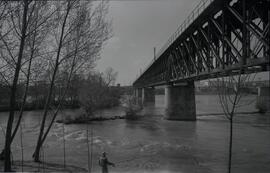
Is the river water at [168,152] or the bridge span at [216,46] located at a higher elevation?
→ the bridge span at [216,46]

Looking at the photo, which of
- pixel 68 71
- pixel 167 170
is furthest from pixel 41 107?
pixel 167 170

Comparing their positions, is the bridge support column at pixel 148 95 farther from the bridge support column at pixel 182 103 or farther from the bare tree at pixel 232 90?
the bare tree at pixel 232 90

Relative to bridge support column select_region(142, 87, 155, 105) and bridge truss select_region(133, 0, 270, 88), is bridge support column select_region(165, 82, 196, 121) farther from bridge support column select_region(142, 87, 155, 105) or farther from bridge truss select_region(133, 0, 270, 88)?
bridge support column select_region(142, 87, 155, 105)

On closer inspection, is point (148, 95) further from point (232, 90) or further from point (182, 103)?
point (232, 90)

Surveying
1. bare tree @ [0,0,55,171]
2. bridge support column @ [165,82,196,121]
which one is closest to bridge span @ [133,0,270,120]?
bridge support column @ [165,82,196,121]

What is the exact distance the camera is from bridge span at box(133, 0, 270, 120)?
17.0m

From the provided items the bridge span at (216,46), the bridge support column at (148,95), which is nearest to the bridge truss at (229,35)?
the bridge span at (216,46)

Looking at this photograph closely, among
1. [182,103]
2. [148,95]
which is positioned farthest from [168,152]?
[148,95]

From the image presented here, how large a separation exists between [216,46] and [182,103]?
21.3 metres

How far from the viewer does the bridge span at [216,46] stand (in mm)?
16984

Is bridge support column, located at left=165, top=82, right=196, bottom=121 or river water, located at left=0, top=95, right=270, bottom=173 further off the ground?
bridge support column, located at left=165, top=82, right=196, bottom=121

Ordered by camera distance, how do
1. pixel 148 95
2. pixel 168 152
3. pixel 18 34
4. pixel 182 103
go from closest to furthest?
pixel 18 34, pixel 168 152, pixel 182 103, pixel 148 95

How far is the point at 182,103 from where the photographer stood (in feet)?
148

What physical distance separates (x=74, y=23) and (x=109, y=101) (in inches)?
2592
